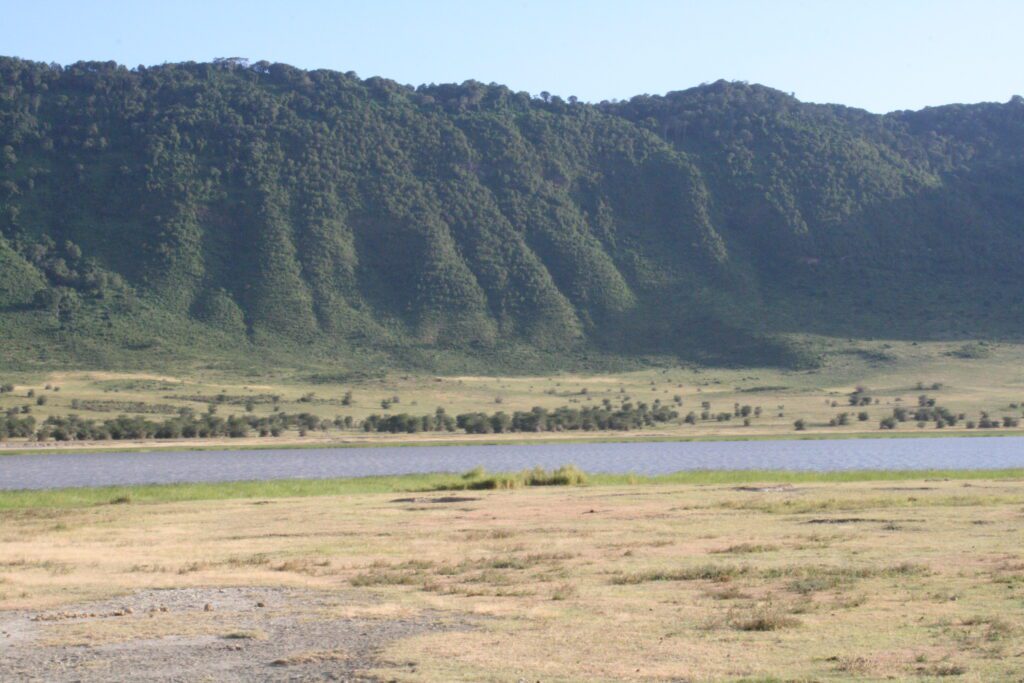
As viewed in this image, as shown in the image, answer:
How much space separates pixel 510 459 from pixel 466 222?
77420 millimetres

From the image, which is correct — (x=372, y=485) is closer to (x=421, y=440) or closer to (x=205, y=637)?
(x=205, y=637)

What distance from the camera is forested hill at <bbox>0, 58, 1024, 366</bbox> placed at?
369 ft

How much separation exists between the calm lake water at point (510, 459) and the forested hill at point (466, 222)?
3826 cm

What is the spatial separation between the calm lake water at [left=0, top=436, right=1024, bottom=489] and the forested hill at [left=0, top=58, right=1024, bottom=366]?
38257mm

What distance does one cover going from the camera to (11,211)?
124188 mm

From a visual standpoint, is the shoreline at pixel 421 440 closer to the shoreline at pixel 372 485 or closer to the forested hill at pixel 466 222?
the shoreline at pixel 372 485

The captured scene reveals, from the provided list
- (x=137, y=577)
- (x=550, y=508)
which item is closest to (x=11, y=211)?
(x=550, y=508)

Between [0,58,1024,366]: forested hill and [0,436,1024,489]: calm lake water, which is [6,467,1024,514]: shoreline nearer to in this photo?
[0,436,1024,489]: calm lake water

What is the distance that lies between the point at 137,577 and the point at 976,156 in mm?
160133

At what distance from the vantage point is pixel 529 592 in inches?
788

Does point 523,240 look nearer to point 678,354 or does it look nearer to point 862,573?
point 678,354

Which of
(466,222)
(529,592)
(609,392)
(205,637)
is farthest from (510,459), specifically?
(466,222)

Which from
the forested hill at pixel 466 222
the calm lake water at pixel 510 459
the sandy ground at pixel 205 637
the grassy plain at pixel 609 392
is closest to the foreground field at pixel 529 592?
the sandy ground at pixel 205 637

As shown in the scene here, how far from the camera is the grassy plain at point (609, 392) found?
258ft
